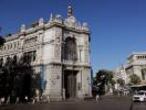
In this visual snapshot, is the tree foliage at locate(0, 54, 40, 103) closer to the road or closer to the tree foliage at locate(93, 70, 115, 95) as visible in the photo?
the road

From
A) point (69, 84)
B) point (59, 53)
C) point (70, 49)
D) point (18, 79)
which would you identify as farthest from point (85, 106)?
point (18, 79)

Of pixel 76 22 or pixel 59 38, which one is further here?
pixel 76 22

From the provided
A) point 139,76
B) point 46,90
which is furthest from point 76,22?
point 139,76

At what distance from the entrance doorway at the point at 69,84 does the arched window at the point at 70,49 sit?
3078 mm

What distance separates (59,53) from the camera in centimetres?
4941

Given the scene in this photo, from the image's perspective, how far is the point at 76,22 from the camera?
56.7m

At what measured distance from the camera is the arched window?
5203 cm

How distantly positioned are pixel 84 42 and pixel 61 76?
10674 mm

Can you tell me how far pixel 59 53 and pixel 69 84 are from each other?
709 cm

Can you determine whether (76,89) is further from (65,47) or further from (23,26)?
(23,26)

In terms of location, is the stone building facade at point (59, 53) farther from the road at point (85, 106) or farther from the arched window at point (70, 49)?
the road at point (85, 106)

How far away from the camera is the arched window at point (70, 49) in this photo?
5203 cm

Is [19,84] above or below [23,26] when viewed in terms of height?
below

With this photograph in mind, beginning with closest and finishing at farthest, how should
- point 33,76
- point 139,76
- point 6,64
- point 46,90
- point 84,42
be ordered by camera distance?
point 46,90 < point 33,76 < point 84,42 < point 6,64 < point 139,76
